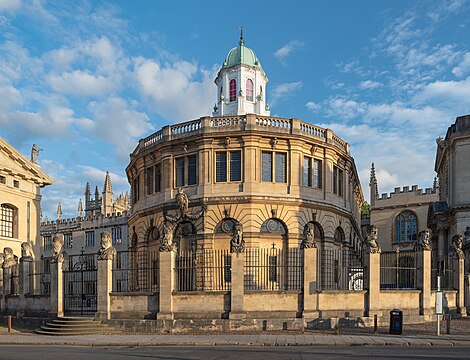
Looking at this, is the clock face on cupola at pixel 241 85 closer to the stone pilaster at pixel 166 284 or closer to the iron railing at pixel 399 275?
the iron railing at pixel 399 275

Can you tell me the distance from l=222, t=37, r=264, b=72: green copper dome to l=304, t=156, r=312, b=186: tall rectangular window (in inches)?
1430

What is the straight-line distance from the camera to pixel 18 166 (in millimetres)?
44500

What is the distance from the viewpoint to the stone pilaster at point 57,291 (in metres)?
26.9

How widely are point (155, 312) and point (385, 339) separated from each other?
1053cm

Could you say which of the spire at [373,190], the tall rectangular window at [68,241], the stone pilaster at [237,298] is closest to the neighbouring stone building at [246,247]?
the stone pilaster at [237,298]

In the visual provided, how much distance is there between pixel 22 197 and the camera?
147 feet

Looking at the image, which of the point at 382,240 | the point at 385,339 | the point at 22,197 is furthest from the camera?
the point at 382,240

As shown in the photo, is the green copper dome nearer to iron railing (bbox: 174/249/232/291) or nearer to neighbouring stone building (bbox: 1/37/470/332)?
neighbouring stone building (bbox: 1/37/470/332)

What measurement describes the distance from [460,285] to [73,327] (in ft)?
70.6

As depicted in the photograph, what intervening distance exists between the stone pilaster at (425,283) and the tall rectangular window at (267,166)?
11.5 m

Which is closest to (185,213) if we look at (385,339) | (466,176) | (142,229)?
(142,229)

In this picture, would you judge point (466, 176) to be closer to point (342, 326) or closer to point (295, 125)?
point (295, 125)

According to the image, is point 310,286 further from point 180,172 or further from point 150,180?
point 150,180

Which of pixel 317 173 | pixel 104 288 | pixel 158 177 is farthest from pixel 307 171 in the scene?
pixel 104 288
